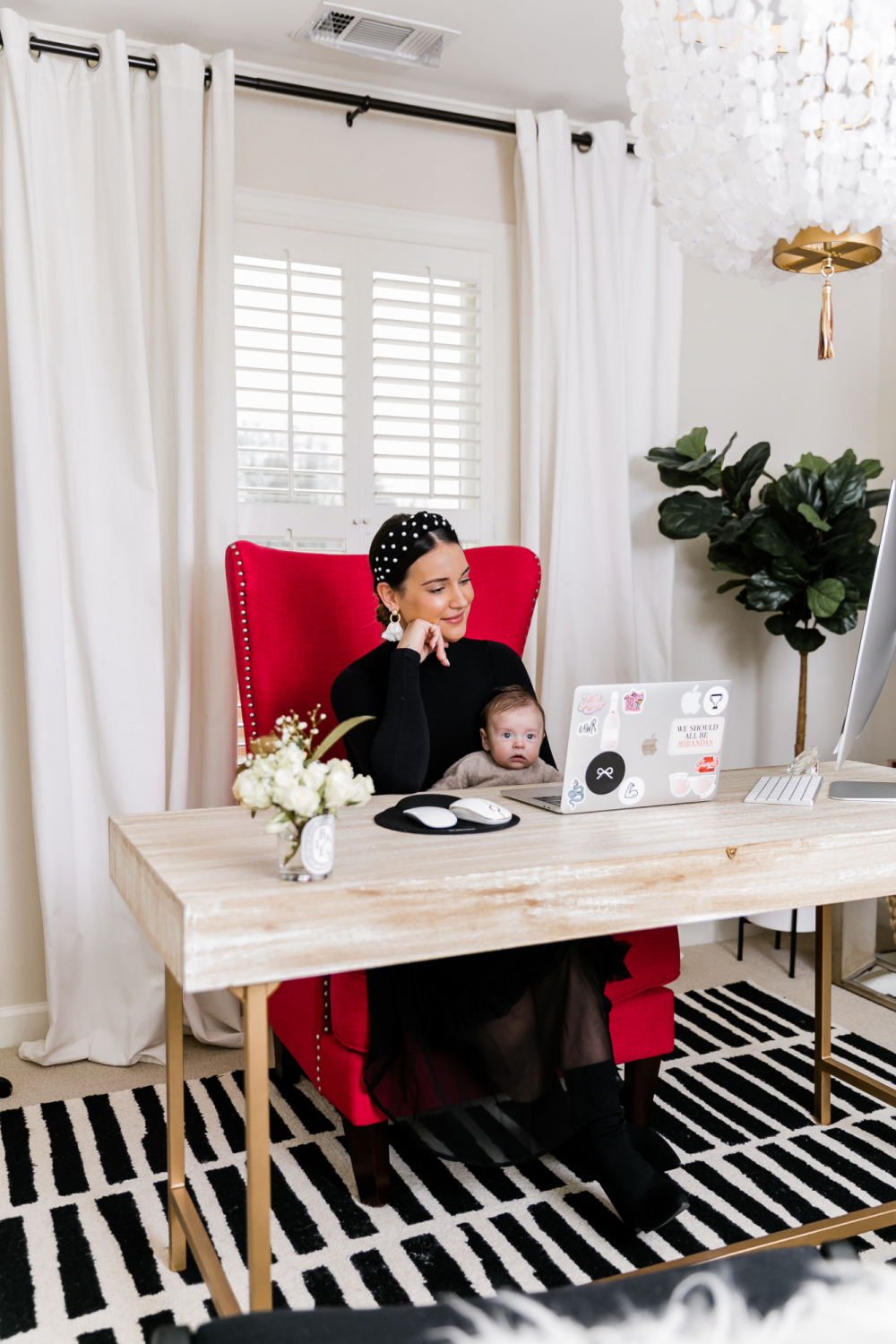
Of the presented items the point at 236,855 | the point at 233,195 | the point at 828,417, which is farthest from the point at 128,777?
the point at 828,417

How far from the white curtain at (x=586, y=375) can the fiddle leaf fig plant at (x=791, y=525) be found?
187 mm

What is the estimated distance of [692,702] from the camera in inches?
62.4

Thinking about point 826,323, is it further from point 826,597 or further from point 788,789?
point 826,597

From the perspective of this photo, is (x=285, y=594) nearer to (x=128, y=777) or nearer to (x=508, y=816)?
(x=128, y=777)

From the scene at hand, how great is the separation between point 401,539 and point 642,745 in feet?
2.58

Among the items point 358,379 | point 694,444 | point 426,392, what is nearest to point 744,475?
point 694,444

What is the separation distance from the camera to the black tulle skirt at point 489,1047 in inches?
68.6

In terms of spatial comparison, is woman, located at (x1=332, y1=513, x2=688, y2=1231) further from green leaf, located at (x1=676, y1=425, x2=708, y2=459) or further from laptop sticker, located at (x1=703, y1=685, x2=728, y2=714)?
green leaf, located at (x1=676, y1=425, x2=708, y2=459)

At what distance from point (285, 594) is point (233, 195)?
3.66ft

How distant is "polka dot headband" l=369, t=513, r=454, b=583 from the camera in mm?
2154

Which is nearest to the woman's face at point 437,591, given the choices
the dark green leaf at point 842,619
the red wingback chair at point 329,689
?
the red wingback chair at point 329,689

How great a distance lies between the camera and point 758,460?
2.99 metres

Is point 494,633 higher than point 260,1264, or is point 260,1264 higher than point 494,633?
point 494,633

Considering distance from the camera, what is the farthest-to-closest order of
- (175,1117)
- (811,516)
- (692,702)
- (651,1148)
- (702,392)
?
(702,392) < (811,516) < (651,1148) < (175,1117) < (692,702)
